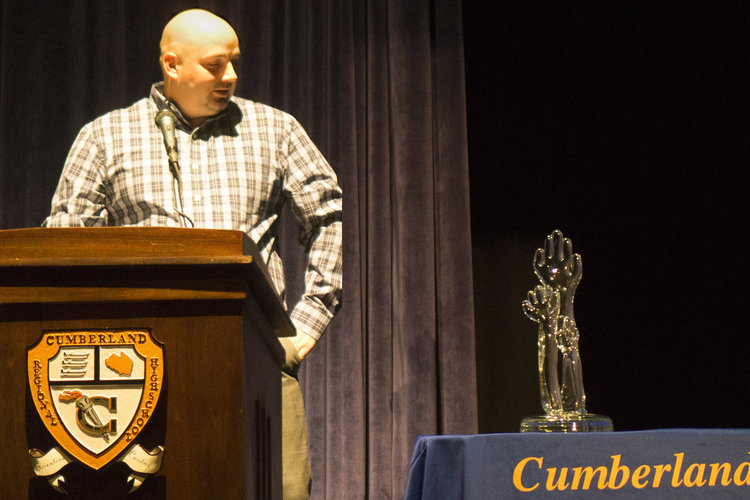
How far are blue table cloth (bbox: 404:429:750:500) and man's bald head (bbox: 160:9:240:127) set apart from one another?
0.98 m

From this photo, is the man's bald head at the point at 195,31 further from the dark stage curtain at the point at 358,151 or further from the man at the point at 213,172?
the dark stage curtain at the point at 358,151

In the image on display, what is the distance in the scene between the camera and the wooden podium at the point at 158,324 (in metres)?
0.85

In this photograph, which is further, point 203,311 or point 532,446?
point 532,446

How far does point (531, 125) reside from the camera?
3314 mm

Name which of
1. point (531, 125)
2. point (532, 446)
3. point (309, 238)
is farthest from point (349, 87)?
point (532, 446)

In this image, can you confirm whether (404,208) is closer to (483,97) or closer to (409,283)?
(409,283)

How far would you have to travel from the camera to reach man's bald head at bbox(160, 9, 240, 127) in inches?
74.3

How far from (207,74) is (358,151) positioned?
56.2 inches

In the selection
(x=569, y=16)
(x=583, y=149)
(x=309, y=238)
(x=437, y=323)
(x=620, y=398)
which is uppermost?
(x=569, y=16)

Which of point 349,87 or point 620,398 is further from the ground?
point 349,87

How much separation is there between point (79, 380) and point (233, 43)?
122 cm

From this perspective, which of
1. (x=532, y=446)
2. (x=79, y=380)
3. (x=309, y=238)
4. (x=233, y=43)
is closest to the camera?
(x=79, y=380)

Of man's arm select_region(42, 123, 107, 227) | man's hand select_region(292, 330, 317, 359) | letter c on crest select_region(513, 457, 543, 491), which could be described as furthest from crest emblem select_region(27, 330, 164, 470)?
man's arm select_region(42, 123, 107, 227)

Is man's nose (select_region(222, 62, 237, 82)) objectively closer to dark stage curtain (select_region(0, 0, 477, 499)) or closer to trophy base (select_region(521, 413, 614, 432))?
trophy base (select_region(521, 413, 614, 432))
